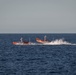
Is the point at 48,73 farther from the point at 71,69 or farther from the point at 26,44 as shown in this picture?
the point at 26,44

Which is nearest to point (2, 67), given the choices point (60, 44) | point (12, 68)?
point (12, 68)

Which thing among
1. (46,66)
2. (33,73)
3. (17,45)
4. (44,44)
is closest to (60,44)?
(44,44)

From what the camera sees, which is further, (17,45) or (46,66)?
(17,45)

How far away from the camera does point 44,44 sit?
150 metres

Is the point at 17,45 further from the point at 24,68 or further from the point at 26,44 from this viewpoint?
the point at 24,68

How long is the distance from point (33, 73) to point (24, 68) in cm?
603

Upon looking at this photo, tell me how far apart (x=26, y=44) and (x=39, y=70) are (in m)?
81.1

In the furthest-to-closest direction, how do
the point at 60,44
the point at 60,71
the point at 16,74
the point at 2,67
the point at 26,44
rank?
the point at 60,44 < the point at 26,44 < the point at 2,67 < the point at 60,71 < the point at 16,74

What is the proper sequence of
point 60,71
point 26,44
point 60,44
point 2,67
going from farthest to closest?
1. point 60,44
2. point 26,44
3. point 2,67
4. point 60,71

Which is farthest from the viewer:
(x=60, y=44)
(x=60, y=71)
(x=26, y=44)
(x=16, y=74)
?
(x=60, y=44)

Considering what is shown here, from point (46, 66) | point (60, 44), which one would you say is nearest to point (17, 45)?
point (60, 44)

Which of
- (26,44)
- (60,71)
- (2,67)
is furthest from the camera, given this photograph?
(26,44)

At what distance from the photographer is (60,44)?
154 meters

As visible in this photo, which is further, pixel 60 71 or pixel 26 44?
pixel 26 44
